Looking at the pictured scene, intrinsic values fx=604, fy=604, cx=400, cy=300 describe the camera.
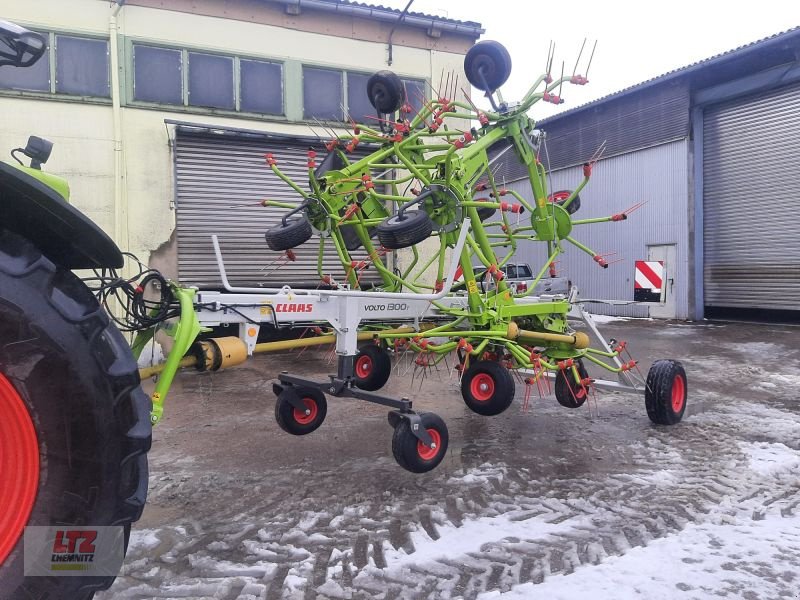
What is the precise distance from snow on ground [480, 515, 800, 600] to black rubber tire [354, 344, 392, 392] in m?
3.14

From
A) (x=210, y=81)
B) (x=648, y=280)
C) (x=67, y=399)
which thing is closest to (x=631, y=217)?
(x=648, y=280)

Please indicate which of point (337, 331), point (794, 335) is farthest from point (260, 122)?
point (794, 335)

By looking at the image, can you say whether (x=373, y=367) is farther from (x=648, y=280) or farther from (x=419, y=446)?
(x=648, y=280)

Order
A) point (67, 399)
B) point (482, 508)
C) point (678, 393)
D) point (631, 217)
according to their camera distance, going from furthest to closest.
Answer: point (631, 217) < point (678, 393) < point (482, 508) < point (67, 399)

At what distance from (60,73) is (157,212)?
231 cm

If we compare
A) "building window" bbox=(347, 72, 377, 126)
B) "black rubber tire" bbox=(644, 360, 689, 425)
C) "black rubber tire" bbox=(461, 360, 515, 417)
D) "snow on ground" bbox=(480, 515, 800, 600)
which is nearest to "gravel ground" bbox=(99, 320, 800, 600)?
"snow on ground" bbox=(480, 515, 800, 600)

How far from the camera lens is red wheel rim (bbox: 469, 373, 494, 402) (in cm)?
512

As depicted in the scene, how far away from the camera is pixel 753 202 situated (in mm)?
15102

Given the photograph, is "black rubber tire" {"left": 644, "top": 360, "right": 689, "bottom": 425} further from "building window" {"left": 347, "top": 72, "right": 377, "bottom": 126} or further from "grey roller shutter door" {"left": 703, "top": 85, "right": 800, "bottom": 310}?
"grey roller shutter door" {"left": 703, "top": 85, "right": 800, "bottom": 310}

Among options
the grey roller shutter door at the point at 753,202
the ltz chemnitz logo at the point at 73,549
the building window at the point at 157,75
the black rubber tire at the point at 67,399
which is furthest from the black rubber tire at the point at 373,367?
the grey roller shutter door at the point at 753,202

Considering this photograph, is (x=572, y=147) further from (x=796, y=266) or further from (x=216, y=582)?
(x=216, y=582)

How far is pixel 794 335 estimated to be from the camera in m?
12.5

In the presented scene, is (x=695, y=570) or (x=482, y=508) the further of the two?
Answer: (x=482, y=508)

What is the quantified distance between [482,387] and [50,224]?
378 centimetres
